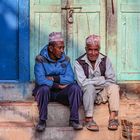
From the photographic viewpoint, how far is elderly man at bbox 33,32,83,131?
711cm

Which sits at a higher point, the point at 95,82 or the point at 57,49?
the point at 57,49

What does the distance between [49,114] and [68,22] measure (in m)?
1.74

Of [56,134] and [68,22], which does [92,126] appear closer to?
[56,134]

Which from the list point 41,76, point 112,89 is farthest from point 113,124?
point 41,76

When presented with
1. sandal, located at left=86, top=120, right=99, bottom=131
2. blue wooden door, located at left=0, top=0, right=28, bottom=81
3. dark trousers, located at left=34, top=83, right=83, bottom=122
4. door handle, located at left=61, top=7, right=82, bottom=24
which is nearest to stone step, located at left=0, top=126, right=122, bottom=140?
sandal, located at left=86, top=120, right=99, bottom=131

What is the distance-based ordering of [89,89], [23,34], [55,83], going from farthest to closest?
[23,34]
[55,83]
[89,89]

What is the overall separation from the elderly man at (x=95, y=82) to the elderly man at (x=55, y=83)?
0.13 metres

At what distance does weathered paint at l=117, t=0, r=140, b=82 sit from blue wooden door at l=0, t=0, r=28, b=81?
150 centimetres

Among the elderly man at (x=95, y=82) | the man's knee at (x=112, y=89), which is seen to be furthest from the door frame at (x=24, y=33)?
the man's knee at (x=112, y=89)

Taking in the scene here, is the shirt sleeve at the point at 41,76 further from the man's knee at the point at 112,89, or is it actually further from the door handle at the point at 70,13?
the door handle at the point at 70,13

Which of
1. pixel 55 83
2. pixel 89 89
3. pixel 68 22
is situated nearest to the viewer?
pixel 89 89

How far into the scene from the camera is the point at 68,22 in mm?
8477

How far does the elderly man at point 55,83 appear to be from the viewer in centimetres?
711

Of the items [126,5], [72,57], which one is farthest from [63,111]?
[126,5]
